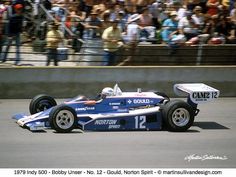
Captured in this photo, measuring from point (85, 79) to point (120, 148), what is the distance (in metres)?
5.99

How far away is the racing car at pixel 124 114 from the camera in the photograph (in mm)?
11992

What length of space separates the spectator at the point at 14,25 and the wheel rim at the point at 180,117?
600cm

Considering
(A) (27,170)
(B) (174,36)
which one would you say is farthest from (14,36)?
(A) (27,170)

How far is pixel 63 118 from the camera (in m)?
11.8

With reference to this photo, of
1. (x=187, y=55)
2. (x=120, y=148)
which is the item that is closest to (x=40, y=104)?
(x=120, y=148)

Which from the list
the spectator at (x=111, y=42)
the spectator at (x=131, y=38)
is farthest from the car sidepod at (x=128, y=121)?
the spectator at (x=131, y=38)

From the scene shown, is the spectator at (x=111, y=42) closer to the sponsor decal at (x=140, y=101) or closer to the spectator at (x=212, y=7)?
the spectator at (x=212, y=7)

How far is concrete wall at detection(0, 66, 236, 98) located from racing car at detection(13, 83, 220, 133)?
3934 millimetres

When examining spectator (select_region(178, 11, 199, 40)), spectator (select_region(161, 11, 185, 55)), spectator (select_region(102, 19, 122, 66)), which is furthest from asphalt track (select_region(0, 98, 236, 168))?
spectator (select_region(178, 11, 199, 40))

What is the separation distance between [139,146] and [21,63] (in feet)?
21.9

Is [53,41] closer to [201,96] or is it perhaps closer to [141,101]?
[141,101]

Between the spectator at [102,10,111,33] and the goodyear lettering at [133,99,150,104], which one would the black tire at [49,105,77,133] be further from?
the spectator at [102,10,111,33]

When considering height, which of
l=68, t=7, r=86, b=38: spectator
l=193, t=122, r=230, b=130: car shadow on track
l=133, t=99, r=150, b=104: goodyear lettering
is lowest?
l=193, t=122, r=230, b=130: car shadow on track

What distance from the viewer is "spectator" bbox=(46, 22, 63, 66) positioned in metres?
16.5
